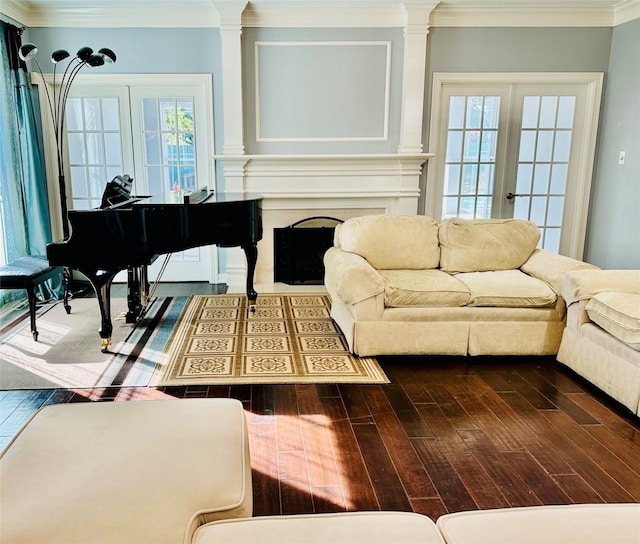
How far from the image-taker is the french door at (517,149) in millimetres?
5020

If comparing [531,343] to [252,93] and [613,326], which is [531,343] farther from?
[252,93]

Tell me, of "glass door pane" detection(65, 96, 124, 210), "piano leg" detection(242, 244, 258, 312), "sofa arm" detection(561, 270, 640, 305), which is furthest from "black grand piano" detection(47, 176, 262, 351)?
"sofa arm" detection(561, 270, 640, 305)

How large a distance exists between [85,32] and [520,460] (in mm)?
4974

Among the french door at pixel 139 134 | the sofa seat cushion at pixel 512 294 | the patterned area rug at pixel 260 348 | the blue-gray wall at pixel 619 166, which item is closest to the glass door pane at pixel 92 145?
the french door at pixel 139 134

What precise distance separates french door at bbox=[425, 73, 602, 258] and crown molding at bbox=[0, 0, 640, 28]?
0.51m

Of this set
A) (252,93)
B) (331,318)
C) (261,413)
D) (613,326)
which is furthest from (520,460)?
(252,93)

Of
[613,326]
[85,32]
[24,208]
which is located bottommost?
[613,326]

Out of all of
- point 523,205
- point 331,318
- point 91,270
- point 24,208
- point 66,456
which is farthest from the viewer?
point 523,205

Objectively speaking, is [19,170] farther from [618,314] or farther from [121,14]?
[618,314]

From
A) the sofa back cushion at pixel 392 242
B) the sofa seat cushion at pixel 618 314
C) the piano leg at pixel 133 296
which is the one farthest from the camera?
the piano leg at pixel 133 296

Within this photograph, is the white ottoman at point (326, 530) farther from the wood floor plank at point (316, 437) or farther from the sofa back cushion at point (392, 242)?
the sofa back cushion at point (392, 242)

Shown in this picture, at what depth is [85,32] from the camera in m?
4.74

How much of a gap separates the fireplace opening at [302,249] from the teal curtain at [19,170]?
2118 millimetres

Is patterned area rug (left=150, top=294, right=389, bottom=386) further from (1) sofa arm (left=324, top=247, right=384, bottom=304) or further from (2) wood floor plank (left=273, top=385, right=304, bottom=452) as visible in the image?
(1) sofa arm (left=324, top=247, right=384, bottom=304)
